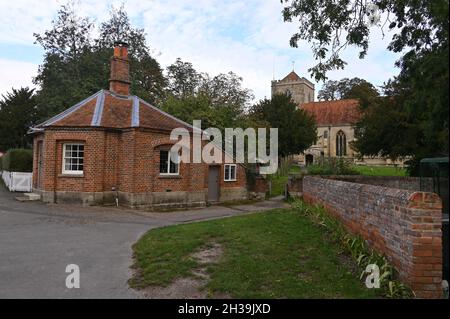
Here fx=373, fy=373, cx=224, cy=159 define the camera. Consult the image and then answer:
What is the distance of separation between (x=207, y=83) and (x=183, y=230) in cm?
3408

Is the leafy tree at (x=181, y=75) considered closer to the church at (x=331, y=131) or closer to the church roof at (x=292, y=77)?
the church at (x=331, y=131)

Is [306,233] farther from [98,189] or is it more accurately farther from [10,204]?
[10,204]

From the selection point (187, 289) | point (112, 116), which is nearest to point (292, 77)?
point (112, 116)

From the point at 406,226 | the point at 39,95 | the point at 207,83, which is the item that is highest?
the point at 207,83

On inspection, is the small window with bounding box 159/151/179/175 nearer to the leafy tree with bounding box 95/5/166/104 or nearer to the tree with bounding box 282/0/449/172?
the tree with bounding box 282/0/449/172

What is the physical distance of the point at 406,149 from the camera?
22.8 metres

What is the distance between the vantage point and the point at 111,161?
18.6 metres

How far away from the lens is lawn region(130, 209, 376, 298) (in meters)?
5.57

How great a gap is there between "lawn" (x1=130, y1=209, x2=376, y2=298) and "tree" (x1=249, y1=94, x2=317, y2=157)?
107ft

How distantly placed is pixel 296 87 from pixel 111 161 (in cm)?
7162

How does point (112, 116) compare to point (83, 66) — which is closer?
point (112, 116)

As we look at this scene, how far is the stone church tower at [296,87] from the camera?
84250 millimetres

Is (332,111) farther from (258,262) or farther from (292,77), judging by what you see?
(258,262)
